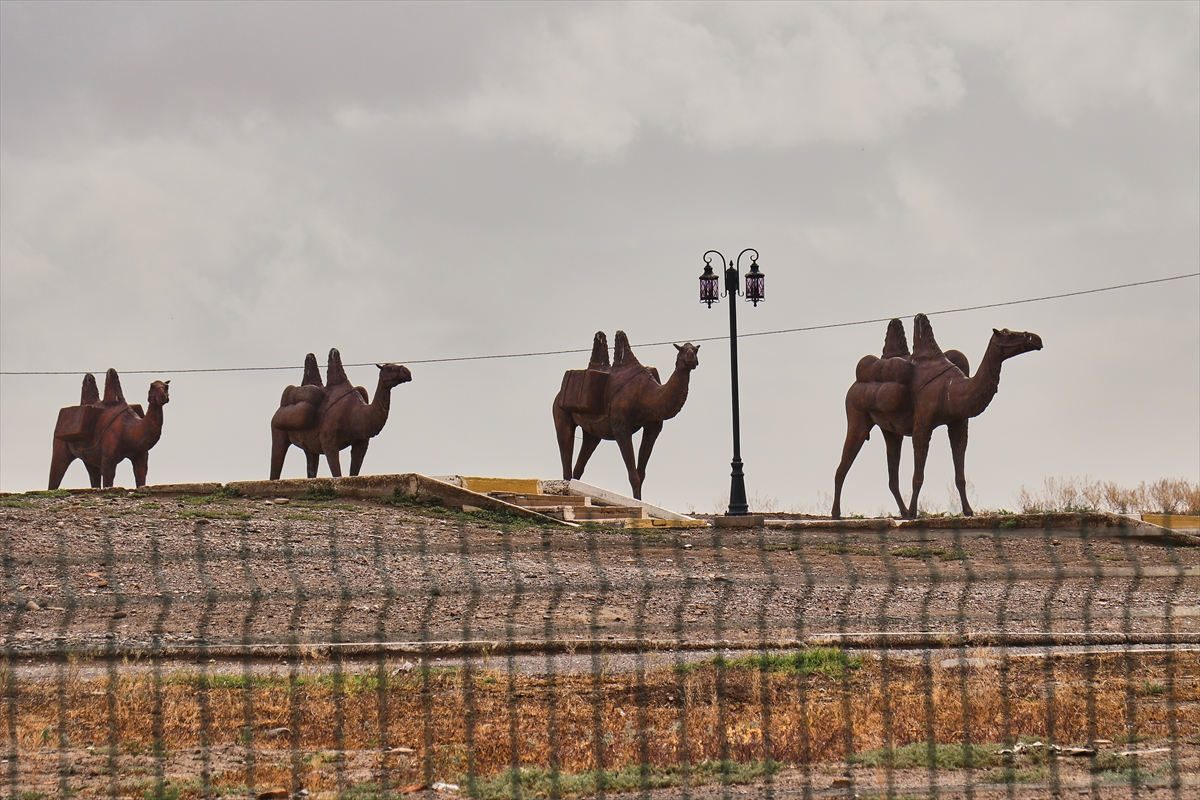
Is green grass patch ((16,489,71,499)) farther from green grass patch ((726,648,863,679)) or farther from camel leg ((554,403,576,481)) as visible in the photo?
green grass patch ((726,648,863,679))

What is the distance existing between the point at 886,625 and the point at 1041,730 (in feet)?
15.0

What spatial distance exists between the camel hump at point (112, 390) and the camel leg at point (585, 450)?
10.5 m

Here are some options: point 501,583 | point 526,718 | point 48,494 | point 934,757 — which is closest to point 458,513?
point 48,494

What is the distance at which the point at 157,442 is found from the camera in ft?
106


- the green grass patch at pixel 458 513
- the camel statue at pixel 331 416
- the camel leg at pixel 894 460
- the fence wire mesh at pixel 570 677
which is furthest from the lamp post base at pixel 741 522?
the camel statue at pixel 331 416

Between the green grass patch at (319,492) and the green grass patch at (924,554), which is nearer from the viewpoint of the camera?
the green grass patch at (924,554)

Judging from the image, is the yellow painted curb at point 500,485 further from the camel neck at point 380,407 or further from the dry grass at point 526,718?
the dry grass at point 526,718

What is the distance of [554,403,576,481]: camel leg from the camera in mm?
30328

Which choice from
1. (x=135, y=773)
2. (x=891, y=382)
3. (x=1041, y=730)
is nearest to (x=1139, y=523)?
(x=891, y=382)

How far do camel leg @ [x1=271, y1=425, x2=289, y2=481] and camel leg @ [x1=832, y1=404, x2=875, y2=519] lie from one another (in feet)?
37.7

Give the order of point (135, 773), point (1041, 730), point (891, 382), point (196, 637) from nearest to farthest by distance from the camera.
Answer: point (135, 773)
point (1041, 730)
point (196, 637)
point (891, 382)

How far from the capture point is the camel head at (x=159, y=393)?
31656 mm

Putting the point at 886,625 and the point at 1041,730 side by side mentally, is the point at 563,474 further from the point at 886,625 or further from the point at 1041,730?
the point at 1041,730

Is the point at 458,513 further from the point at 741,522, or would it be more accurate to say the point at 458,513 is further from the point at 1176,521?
the point at 1176,521
